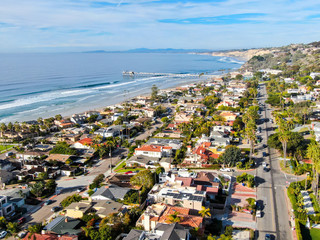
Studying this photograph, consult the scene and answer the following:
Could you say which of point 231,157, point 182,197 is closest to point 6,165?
point 182,197

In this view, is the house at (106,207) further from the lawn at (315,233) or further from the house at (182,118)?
the house at (182,118)

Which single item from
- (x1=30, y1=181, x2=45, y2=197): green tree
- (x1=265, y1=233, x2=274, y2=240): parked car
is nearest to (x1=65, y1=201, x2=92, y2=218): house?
(x1=30, y1=181, x2=45, y2=197): green tree

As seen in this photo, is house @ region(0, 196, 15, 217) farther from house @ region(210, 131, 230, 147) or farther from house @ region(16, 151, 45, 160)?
house @ region(210, 131, 230, 147)

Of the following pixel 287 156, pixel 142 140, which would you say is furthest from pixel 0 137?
pixel 287 156

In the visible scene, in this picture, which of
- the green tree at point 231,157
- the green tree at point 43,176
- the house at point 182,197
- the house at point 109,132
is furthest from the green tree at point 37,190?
the green tree at point 231,157

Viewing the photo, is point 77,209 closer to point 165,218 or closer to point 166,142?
point 165,218

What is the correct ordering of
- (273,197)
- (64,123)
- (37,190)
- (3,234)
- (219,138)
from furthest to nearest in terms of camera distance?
(64,123), (219,138), (37,190), (273,197), (3,234)
